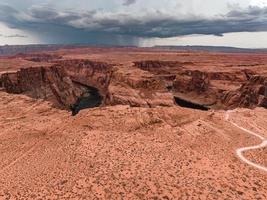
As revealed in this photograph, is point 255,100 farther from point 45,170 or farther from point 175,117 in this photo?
point 45,170

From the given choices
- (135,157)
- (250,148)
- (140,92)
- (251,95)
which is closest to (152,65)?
(140,92)

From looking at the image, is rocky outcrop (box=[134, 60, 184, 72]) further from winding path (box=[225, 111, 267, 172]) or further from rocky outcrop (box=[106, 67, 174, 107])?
winding path (box=[225, 111, 267, 172])

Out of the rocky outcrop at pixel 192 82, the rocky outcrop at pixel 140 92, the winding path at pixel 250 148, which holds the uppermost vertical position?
the winding path at pixel 250 148

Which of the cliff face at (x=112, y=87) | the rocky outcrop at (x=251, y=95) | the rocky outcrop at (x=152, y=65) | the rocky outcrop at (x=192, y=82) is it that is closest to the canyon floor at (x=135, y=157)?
the rocky outcrop at (x=251, y=95)

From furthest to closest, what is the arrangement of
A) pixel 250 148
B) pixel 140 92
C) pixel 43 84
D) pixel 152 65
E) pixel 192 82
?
1. pixel 152 65
2. pixel 192 82
3. pixel 43 84
4. pixel 140 92
5. pixel 250 148

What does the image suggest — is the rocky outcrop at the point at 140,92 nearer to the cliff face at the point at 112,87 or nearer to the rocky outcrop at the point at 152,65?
the cliff face at the point at 112,87

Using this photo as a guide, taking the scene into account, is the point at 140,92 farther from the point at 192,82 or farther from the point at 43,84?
the point at 192,82
